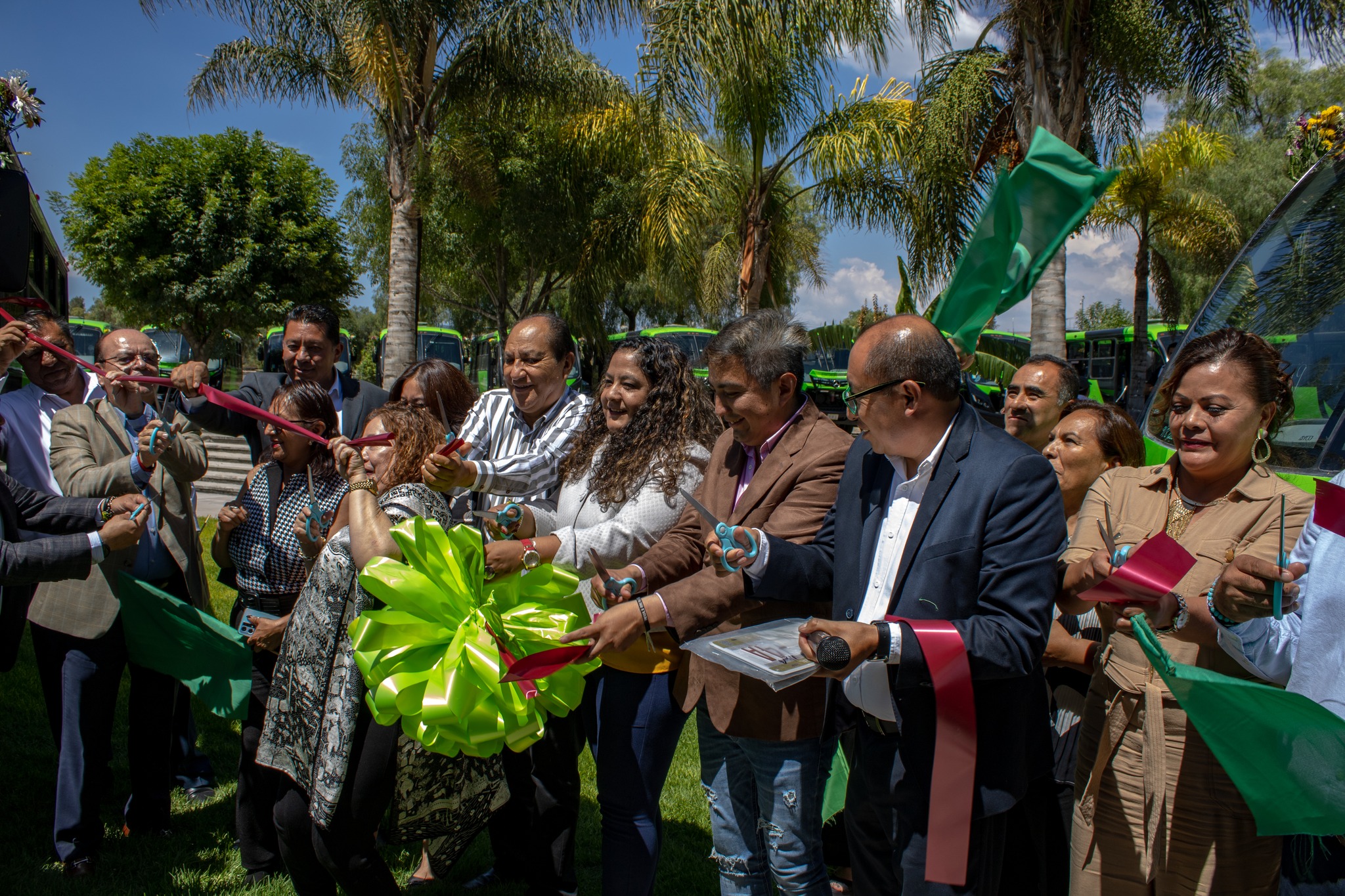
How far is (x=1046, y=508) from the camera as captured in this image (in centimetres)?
203

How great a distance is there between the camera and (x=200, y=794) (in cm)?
423

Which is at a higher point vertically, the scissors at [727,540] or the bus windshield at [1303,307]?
the bus windshield at [1303,307]

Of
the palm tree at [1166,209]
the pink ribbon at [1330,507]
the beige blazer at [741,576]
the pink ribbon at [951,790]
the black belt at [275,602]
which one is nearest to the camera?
the pink ribbon at [1330,507]

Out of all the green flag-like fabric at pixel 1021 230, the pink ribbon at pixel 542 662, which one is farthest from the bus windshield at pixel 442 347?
the green flag-like fabric at pixel 1021 230

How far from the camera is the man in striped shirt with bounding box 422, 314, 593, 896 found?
3.30 metres

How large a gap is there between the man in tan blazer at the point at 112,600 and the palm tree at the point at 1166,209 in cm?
1639

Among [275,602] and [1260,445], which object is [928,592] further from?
[275,602]

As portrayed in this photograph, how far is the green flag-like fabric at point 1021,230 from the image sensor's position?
2291 mm

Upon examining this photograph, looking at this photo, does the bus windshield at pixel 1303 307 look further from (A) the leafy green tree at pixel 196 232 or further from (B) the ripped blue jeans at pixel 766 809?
(A) the leafy green tree at pixel 196 232

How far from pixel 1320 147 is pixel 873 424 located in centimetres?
282

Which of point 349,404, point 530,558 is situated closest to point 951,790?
point 530,558

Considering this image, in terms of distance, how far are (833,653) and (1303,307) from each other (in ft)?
9.03

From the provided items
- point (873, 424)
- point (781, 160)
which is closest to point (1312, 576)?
point (873, 424)

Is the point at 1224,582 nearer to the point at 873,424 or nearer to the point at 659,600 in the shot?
the point at 873,424
